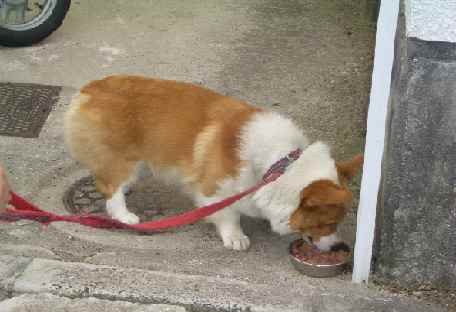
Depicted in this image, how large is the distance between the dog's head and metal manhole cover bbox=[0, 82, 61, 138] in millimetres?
2111

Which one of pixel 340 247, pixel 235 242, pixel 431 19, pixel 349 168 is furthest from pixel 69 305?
pixel 431 19

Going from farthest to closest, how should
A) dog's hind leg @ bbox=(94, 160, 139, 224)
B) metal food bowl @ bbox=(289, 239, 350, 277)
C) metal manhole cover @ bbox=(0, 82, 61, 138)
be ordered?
metal manhole cover @ bbox=(0, 82, 61, 138) < dog's hind leg @ bbox=(94, 160, 139, 224) < metal food bowl @ bbox=(289, 239, 350, 277)

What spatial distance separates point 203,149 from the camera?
415 centimetres

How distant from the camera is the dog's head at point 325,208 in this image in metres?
3.64

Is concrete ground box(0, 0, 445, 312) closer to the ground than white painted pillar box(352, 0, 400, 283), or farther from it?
closer to the ground

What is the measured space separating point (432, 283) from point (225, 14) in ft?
13.2

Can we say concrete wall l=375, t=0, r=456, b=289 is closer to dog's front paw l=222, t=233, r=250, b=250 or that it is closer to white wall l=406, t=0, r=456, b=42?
white wall l=406, t=0, r=456, b=42

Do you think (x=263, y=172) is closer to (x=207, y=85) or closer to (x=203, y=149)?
(x=203, y=149)

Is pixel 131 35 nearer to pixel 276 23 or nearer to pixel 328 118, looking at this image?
pixel 276 23

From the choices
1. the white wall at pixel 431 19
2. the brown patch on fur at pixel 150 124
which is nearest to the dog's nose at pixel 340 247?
the brown patch on fur at pixel 150 124

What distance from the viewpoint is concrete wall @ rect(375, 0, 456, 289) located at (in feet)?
10.5

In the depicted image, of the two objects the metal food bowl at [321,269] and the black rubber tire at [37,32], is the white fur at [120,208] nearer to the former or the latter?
the metal food bowl at [321,269]

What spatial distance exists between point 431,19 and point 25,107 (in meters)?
3.10

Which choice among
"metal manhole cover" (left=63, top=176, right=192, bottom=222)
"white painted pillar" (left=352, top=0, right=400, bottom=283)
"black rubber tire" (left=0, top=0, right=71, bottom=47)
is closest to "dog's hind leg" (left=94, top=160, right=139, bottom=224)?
"metal manhole cover" (left=63, top=176, right=192, bottom=222)
